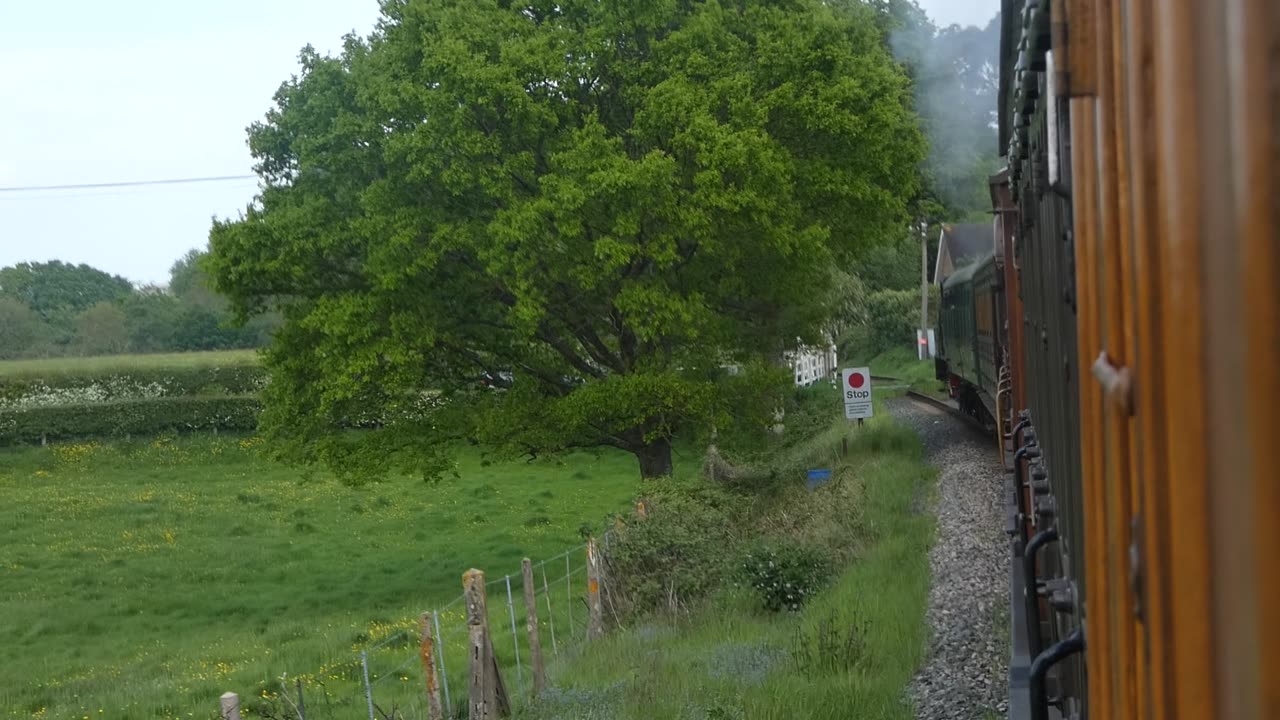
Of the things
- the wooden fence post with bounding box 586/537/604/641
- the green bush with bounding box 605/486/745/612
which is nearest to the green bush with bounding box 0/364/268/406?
the green bush with bounding box 605/486/745/612

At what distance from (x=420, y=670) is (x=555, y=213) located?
605cm

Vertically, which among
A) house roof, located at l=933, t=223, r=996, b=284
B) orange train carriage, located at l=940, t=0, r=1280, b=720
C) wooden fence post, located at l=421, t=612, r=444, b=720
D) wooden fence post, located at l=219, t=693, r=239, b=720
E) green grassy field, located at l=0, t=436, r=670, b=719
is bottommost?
green grassy field, located at l=0, t=436, r=670, b=719

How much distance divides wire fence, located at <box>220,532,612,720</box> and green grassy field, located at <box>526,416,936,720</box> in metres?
0.88

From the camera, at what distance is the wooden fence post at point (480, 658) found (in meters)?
9.37

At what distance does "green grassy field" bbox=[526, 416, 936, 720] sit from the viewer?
841 cm

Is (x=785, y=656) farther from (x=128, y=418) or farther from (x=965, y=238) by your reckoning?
(x=128, y=418)

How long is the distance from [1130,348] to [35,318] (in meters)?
92.9

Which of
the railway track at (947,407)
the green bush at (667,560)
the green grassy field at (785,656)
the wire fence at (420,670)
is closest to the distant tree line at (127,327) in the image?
the railway track at (947,407)

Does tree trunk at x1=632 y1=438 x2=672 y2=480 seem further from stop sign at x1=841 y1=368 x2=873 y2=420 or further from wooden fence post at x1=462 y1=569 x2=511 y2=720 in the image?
wooden fence post at x1=462 y1=569 x2=511 y2=720

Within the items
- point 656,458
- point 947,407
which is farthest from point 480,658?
point 947,407

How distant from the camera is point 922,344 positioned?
152 ft

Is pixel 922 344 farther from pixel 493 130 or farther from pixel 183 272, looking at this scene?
pixel 183 272

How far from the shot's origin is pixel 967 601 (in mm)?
10750

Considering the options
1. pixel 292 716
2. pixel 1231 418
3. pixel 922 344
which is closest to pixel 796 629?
pixel 292 716
